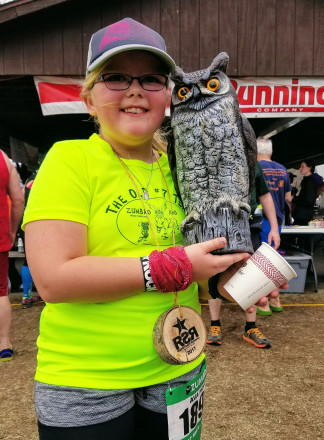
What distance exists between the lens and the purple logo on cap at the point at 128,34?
93 cm

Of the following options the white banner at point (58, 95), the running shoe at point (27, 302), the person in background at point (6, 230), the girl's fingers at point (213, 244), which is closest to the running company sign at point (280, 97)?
the white banner at point (58, 95)

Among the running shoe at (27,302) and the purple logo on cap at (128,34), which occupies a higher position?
the purple logo on cap at (128,34)

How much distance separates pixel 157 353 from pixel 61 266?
33 cm

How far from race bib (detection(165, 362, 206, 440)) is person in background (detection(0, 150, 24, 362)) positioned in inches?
85.4

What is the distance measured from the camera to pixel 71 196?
88cm

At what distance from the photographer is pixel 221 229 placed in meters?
1.00

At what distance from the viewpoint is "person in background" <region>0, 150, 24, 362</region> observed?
9.25 feet

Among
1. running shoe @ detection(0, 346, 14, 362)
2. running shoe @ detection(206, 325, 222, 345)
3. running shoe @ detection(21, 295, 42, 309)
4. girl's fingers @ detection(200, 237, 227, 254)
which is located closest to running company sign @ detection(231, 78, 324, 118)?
running shoe @ detection(206, 325, 222, 345)

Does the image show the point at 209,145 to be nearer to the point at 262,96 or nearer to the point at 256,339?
the point at 256,339

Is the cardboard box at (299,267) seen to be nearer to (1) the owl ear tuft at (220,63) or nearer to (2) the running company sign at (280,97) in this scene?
→ (2) the running company sign at (280,97)

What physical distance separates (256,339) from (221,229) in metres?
2.39

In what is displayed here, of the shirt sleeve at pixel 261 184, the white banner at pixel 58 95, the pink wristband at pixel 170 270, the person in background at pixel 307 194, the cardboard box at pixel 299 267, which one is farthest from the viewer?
the person in background at pixel 307 194

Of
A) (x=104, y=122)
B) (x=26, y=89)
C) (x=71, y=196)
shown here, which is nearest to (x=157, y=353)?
(x=71, y=196)

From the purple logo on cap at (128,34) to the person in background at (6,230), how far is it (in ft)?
7.14
